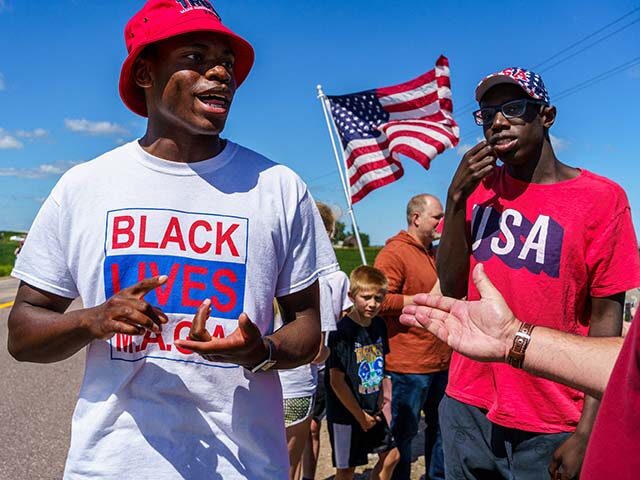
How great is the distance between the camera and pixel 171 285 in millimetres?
1970

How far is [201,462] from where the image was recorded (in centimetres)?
193

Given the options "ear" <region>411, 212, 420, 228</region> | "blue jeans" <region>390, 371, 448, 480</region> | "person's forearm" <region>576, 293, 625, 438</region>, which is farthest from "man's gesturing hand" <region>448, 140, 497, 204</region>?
"ear" <region>411, 212, 420, 228</region>

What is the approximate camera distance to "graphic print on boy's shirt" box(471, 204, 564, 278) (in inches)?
101

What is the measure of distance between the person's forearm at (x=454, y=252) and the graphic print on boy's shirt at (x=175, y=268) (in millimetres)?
1055

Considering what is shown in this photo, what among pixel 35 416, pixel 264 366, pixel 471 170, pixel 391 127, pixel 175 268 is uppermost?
pixel 391 127

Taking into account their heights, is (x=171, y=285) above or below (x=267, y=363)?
above

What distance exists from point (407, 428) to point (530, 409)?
2.42m

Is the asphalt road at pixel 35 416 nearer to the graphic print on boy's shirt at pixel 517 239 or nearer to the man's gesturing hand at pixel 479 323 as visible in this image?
the graphic print on boy's shirt at pixel 517 239

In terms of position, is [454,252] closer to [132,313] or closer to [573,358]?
[573,358]

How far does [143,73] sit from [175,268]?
2.14ft

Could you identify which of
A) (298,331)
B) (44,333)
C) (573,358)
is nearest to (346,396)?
(298,331)

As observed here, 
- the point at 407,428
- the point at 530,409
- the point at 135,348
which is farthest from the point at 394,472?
the point at 135,348

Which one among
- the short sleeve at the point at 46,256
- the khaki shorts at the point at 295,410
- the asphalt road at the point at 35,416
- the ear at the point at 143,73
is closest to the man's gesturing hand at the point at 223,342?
the short sleeve at the point at 46,256

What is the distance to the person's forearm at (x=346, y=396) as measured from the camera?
14.7ft
